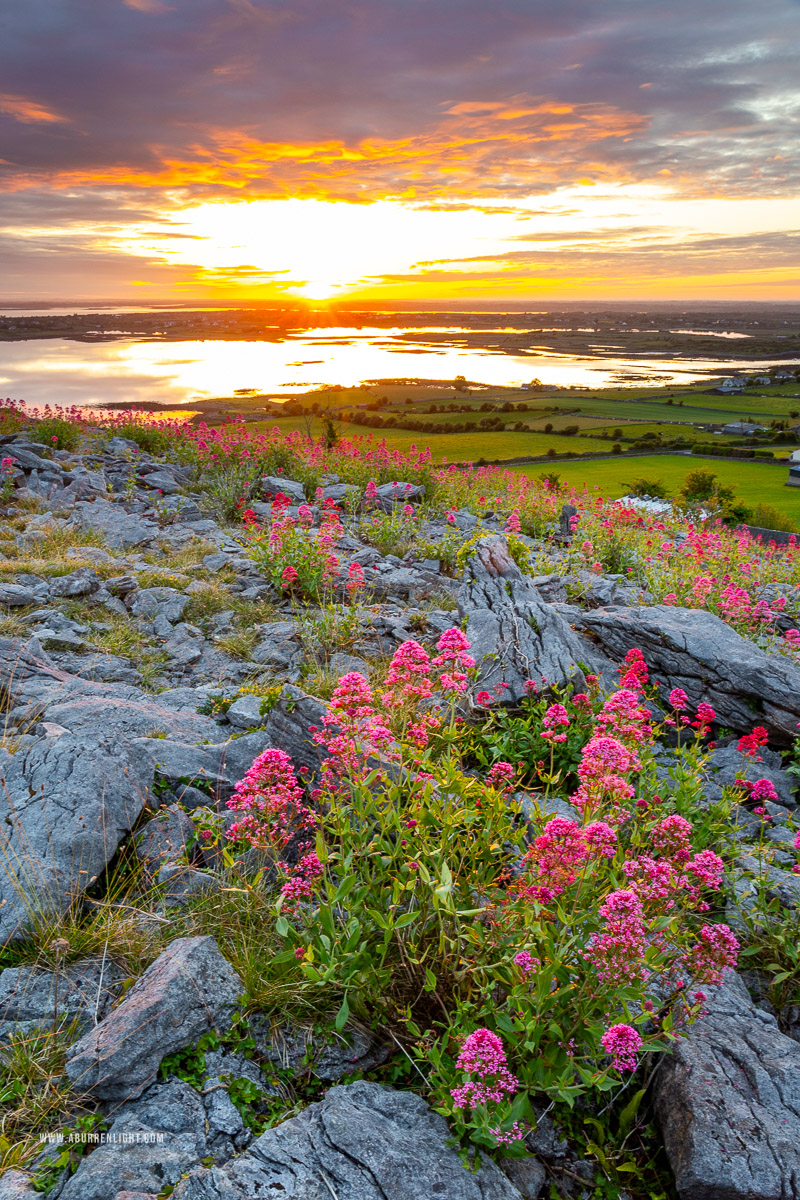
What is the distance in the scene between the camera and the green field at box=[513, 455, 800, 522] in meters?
72.4

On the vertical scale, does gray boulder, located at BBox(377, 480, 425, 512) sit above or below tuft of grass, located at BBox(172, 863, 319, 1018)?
above

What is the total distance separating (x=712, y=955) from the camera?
11.2ft

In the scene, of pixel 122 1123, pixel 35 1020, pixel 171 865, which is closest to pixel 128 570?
pixel 171 865

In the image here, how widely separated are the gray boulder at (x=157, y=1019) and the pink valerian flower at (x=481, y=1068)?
138 cm

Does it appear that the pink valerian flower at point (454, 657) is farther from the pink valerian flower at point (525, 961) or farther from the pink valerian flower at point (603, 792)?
the pink valerian flower at point (525, 961)

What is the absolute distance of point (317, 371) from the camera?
120188mm

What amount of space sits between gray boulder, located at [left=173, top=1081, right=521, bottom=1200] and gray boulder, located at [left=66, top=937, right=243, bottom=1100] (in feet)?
1.92

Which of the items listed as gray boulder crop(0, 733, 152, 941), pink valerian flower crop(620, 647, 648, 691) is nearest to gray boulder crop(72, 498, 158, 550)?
gray boulder crop(0, 733, 152, 941)

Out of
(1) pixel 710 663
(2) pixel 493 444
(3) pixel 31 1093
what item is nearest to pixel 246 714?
(3) pixel 31 1093

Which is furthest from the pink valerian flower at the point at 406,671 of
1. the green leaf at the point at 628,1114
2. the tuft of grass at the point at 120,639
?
the tuft of grass at the point at 120,639

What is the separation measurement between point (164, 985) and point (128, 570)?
27.0 ft

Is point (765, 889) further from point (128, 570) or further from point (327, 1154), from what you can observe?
point (128, 570)

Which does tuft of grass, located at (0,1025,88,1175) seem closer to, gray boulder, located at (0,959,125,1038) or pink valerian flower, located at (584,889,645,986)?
gray boulder, located at (0,959,125,1038)

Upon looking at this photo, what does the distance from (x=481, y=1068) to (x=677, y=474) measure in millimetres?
89462
